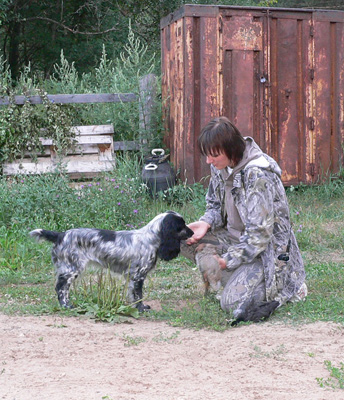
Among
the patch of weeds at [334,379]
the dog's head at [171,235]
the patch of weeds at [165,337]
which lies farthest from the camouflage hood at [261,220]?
the patch of weeds at [334,379]

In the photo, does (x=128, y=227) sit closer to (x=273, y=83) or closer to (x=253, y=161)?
(x=253, y=161)

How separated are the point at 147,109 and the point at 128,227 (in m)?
2.67

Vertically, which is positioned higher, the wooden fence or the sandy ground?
the wooden fence

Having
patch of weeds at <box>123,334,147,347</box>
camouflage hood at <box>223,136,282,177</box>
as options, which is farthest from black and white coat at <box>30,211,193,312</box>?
patch of weeds at <box>123,334,147,347</box>

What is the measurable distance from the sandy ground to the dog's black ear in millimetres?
606

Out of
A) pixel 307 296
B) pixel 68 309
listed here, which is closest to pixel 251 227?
pixel 307 296

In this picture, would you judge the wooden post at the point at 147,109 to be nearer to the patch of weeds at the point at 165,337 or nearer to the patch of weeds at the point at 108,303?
the patch of weeds at the point at 108,303

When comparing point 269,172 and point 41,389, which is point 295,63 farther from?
point 41,389

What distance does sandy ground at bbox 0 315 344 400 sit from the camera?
361 centimetres

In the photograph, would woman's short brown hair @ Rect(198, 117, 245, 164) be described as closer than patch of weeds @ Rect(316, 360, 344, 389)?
No

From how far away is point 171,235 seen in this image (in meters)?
5.39

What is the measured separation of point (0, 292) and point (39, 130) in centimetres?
429

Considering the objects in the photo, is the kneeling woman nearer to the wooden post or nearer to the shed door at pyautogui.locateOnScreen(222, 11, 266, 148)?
the shed door at pyautogui.locateOnScreen(222, 11, 266, 148)

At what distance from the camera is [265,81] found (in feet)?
32.8
